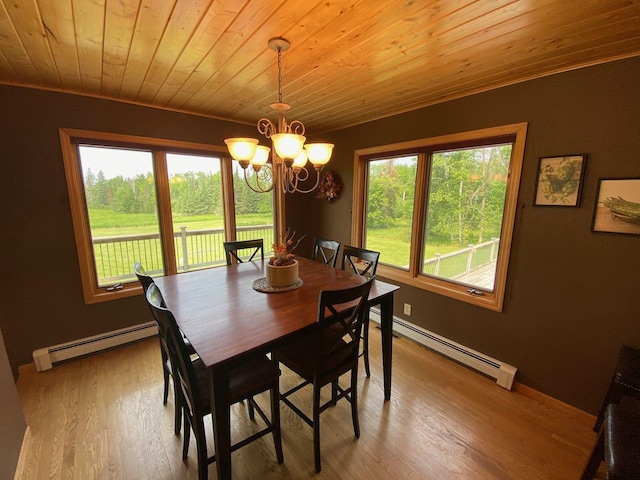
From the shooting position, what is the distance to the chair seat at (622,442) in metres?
0.97

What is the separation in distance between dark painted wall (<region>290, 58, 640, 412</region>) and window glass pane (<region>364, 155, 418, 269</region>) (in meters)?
0.66

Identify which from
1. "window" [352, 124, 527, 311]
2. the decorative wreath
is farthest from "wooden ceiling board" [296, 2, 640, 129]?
the decorative wreath

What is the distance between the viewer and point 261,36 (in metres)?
1.40

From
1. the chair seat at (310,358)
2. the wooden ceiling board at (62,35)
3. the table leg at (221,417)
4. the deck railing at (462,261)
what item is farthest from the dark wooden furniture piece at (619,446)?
the wooden ceiling board at (62,35)

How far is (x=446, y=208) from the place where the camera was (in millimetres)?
2598

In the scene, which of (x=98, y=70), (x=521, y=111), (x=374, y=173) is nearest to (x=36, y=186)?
(x=98, y=70)

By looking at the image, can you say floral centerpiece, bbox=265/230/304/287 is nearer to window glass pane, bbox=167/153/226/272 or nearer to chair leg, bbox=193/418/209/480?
chair leg, bbox=193/418/209/480

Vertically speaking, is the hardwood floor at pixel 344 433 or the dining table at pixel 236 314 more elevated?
the dining table at pixel 236 314

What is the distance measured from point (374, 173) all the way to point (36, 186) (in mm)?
3241

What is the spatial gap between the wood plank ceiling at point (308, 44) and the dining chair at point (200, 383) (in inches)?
54.4

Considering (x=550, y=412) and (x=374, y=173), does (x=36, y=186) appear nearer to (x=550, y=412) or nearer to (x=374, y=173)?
(x=374, y=173)

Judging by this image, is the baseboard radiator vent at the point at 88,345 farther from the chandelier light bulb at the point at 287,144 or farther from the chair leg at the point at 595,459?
the chair leg at the point at 595,459

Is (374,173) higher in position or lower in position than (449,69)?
lower

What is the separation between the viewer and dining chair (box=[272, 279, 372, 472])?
4.58 ft
